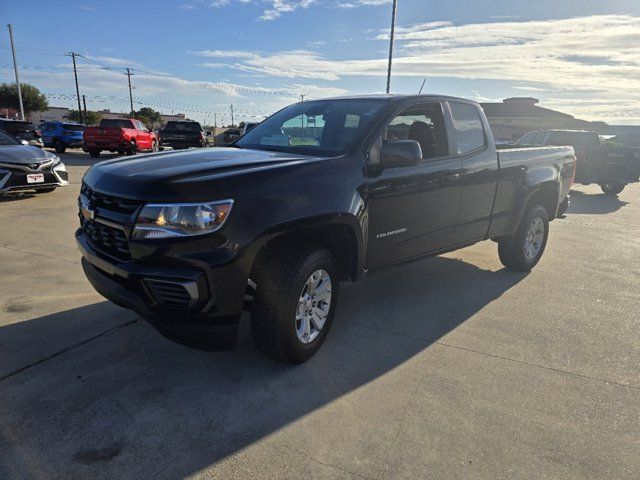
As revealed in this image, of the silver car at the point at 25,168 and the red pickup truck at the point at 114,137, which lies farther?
the red pickup truck at the point at 114,137

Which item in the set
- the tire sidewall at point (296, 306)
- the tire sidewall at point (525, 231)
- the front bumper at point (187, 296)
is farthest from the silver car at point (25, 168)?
the tire sidewall at point (525, 231)

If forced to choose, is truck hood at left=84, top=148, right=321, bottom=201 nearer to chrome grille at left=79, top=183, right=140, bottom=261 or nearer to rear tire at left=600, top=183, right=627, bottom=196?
chrome grille at left=79, top=183, right=140, bottom=261

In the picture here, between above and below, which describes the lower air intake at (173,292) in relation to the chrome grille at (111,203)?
below

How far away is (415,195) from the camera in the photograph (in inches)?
149

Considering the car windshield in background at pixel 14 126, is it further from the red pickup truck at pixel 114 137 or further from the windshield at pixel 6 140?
the windshield at pixel 6 140

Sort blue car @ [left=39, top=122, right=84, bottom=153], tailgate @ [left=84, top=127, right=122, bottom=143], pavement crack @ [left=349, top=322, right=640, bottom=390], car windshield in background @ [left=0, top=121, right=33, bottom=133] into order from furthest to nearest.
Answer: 1. blue car @ [left=39, top=122, right=84, bottom=153]
2. tailgate @ [left=84, top=127, right=122, bottom=143]
3. car windshield in background @ [left=0, top=121, right=33, bottom=133]
4. pavement crack @ [left=349, top=322, right=640, bottom=390]

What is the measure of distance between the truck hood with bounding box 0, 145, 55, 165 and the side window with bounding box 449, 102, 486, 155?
299 inches

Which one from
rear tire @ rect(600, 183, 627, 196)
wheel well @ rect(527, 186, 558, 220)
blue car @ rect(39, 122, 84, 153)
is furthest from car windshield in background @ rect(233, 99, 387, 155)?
blue car @ rect(39, 122, 84, 153)

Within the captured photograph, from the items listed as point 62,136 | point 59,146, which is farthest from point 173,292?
point 59,146

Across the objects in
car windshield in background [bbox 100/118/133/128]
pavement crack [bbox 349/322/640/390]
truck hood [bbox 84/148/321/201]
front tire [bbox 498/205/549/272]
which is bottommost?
pavement crack [bbox 349/322/640/390]

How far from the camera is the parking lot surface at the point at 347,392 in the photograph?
231 cm

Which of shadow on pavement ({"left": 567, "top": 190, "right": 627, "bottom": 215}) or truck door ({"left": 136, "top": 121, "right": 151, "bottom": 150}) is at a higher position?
truck door ({"left": 136, "top": 121, "right": 151, "bottom": 150})

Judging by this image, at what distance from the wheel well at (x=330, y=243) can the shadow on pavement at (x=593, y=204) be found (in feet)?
27.8

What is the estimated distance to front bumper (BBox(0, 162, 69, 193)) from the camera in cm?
801
